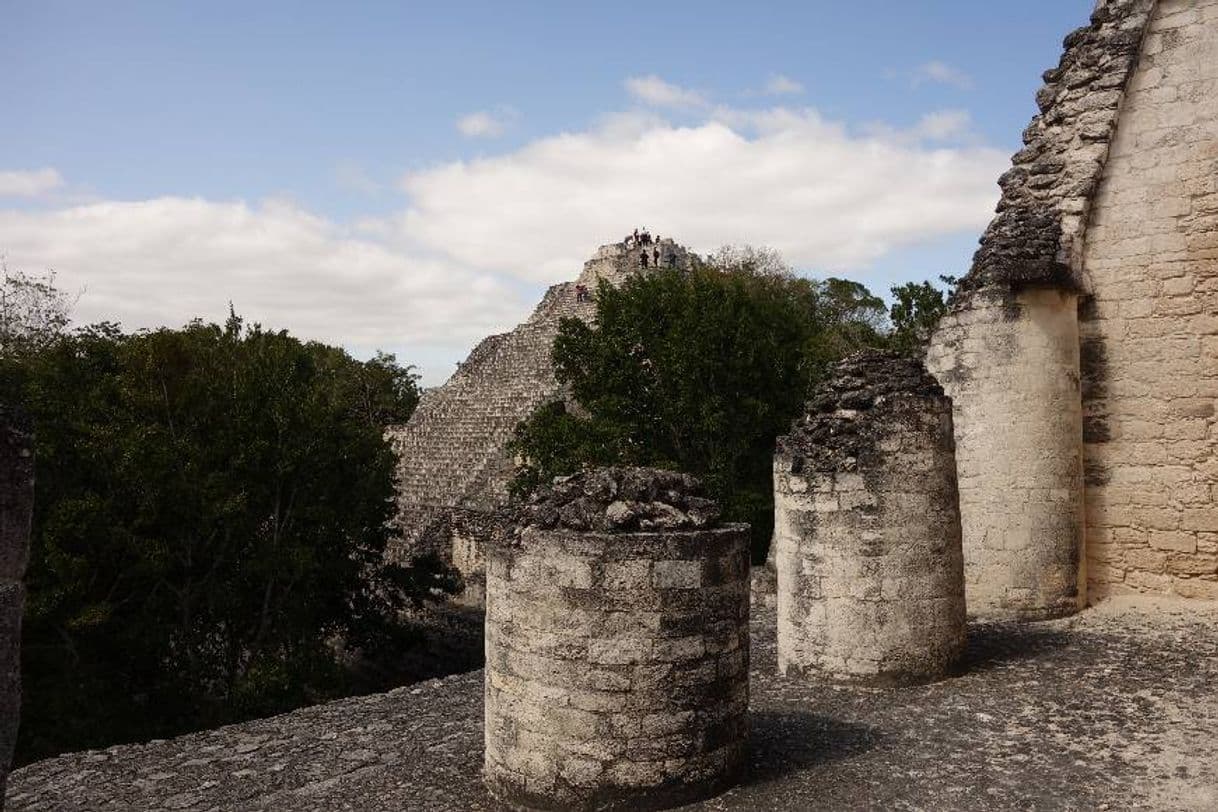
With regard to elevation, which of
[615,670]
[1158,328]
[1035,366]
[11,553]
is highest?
[1158,328]

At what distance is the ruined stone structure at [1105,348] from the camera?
29.8 ft

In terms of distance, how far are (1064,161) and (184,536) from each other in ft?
37.7

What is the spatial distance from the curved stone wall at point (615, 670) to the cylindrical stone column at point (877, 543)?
217 centimetres

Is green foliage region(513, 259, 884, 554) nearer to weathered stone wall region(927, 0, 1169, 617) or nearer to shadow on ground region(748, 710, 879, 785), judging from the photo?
weathered stone wall region(927, 0, 1169, 617)

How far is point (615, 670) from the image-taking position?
4953mm

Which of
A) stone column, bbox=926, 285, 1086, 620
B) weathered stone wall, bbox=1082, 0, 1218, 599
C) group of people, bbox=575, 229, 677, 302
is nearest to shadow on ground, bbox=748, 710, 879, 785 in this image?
stone column, bbox=926, 285, 1086, 620

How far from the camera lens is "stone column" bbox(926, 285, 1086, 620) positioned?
912 cm

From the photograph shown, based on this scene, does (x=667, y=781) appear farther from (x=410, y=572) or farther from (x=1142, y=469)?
(x=410, y=572)

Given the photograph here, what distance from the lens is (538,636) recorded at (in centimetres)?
511

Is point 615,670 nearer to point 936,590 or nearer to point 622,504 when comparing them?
point 622,504

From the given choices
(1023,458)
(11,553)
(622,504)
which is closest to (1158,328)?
(1023,458)

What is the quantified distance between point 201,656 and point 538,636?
978cm

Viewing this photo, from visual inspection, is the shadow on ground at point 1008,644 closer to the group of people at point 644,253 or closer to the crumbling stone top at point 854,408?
the crumbling stone top at point 854,408

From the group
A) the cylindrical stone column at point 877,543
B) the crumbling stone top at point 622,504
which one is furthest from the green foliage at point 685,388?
the crumbling stone top at point 622,504
